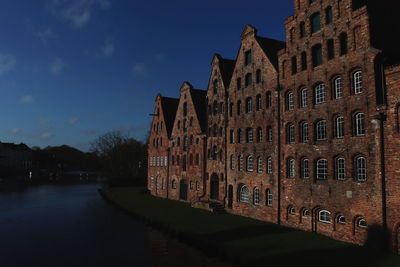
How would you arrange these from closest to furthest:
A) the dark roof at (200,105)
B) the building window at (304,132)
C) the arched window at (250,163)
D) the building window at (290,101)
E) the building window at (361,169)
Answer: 1. the building window at (361,169)
2. the building window at (304,132)
3. the building window at (290,101)
4. the arched window at (250,163)
5. the dark roof at (200,105)

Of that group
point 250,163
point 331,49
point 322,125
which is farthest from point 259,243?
point 331,49

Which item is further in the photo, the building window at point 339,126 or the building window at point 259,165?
the building window at point 259,165

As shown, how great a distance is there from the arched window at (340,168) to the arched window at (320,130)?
1823mm

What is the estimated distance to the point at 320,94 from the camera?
771 inches

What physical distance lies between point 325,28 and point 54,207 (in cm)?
3587

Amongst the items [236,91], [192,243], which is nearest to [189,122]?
[236,91]

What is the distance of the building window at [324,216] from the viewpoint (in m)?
18.7

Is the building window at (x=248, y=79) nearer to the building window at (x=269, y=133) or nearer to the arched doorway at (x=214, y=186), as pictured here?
the building window at (x=269, y=133)

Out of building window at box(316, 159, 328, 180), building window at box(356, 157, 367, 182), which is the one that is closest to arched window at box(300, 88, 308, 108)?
building window at box(316, 159, 328, 180)

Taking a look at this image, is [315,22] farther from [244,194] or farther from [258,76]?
[244,194]

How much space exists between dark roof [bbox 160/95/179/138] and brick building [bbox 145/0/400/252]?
1691 centimetres

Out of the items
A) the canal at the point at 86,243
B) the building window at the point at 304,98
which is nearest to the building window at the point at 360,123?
the building window at the point at 304,98

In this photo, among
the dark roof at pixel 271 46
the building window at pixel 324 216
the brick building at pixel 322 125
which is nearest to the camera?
the brick building at pixel 322 125

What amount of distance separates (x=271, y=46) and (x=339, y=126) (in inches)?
431
